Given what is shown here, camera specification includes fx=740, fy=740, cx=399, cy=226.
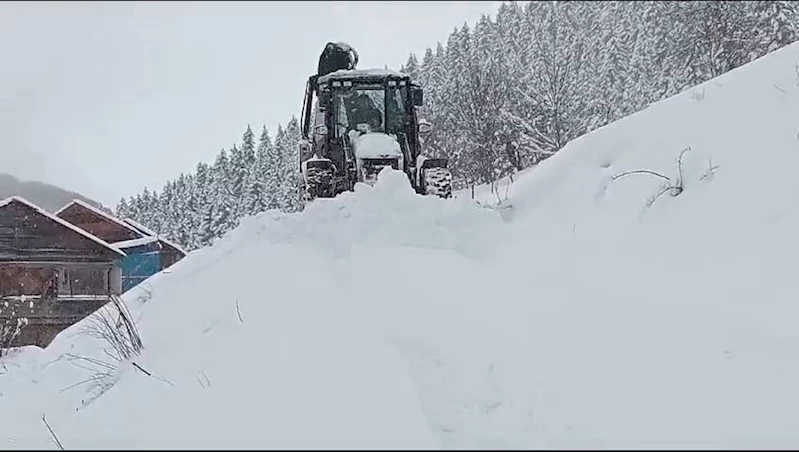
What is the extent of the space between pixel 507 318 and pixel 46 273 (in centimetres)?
1366

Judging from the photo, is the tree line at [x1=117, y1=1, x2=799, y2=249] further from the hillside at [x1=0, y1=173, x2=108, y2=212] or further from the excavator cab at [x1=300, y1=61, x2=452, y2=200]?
the hillside at [x1=0, y1=173, x2=108, y2=212]

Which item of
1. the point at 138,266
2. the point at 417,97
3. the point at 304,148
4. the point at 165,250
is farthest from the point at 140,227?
the point at 417,97

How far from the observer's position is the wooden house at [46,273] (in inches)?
451

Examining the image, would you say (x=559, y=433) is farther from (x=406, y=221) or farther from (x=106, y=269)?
(x=106, y=269)

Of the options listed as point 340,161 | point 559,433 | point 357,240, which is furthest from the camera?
point 340,161

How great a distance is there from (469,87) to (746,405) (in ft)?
84.5

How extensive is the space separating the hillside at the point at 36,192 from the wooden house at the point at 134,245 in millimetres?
9788

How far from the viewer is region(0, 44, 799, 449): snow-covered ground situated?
2.72 metres

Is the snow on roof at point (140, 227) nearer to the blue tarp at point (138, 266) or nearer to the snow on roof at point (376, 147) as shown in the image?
the blue tarp at point (138, 266)

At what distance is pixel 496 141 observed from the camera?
27.5 m

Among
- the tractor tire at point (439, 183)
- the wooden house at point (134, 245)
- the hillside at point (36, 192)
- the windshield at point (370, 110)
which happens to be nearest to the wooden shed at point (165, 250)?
the wooden house at point (134, 245)

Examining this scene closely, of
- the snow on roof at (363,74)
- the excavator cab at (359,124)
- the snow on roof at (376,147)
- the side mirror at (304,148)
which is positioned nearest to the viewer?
the snow on roof at (376,147)

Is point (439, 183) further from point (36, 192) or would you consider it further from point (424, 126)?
A: point (36, 192)

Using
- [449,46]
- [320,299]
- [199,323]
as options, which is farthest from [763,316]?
[449,46]
